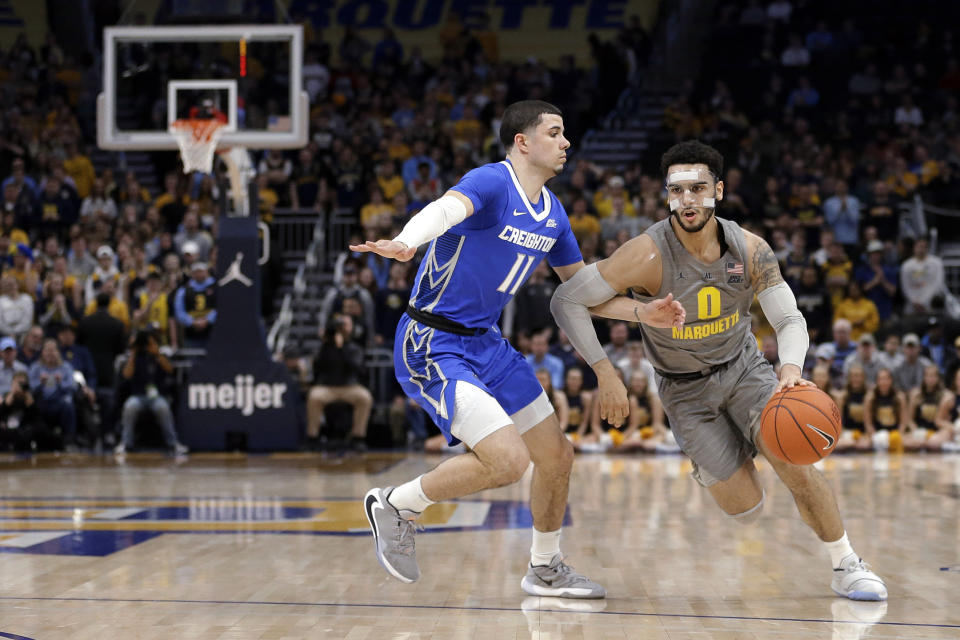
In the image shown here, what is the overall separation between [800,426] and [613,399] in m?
0.79

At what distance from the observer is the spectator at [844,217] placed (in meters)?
15.3

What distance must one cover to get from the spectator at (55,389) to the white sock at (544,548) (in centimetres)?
920

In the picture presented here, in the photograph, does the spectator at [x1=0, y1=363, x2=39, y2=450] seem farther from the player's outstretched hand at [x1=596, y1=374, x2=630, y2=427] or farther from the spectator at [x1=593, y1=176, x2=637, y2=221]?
the player's outstretched hand at [x1=596, y1=374, x2=630, y2=427]

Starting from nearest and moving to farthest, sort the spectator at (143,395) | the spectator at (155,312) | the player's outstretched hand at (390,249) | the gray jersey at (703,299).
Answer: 1. the player's outstretched hand at (390,249)
2. the gray jersey at (703,299)
3. the spectator at (143,395)
4. the spectator at (155,312)

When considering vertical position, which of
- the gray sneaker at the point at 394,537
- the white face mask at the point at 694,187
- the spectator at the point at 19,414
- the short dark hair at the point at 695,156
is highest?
the short dark hair at the point at 695,156

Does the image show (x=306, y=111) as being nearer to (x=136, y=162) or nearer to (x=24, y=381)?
(x=24, y=381)

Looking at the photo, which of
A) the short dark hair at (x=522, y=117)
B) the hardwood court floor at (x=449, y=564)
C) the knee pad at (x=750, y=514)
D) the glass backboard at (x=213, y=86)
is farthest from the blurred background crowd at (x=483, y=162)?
the short dark hair at (x=522, y=117)

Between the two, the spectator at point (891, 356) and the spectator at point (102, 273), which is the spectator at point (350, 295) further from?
the spectator at point (891, 356)

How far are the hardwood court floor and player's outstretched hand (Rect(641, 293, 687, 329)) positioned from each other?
46.5 inches

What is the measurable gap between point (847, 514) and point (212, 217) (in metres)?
10.4

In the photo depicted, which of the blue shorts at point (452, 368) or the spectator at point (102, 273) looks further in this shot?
the spectator at point (102, 273)

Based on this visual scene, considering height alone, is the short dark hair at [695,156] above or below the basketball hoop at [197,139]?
below

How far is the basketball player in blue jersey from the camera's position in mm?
4723

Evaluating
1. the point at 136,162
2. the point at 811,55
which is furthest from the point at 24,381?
the point at 811,55
